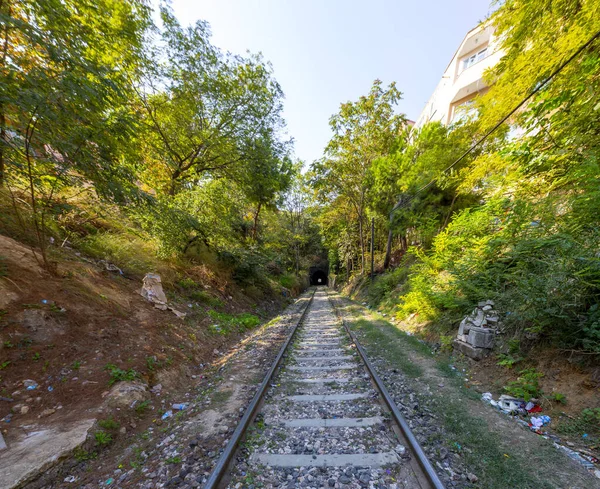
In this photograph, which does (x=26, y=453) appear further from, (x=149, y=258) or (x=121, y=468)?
(x=149, y=258)

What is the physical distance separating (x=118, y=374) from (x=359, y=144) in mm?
15021

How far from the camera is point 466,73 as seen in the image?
16.5 metres

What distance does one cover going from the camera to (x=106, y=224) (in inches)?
268

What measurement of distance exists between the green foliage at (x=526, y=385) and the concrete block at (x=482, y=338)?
2.42ft

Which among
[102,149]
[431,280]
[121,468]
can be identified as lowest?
[121,468]

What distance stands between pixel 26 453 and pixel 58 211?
133 inches

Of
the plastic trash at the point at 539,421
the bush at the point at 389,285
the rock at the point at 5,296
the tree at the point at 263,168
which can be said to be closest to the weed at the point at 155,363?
the rock at the point at 5,296

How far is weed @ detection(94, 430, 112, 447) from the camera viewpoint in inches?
99.1

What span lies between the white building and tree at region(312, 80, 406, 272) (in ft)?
16.4

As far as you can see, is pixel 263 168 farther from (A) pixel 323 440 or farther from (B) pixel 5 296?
(A) pixel 323 440

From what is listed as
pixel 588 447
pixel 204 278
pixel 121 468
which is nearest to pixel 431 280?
pixel 588 447

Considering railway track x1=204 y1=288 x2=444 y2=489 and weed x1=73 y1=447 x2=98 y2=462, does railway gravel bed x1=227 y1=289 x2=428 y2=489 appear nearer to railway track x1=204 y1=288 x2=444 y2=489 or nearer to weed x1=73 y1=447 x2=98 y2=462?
railway track x1=204 y1=288 x2=444 y2=489

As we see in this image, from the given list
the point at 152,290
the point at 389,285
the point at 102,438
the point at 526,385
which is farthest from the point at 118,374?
A: the point at 389,285

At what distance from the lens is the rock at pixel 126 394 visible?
3049 millimetres
